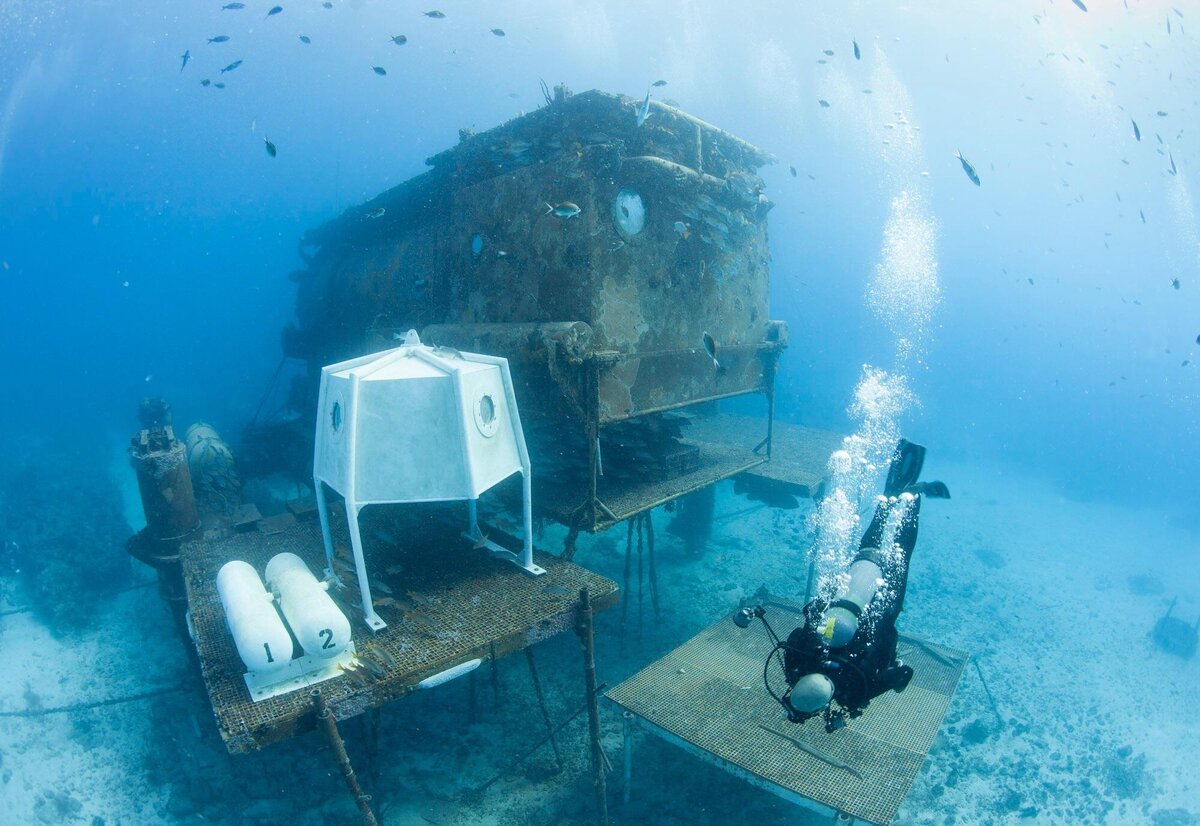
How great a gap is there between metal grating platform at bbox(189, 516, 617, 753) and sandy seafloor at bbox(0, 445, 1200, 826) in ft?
7.83

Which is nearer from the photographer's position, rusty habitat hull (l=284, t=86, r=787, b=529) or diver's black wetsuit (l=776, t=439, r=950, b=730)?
diver's black wetsuit (l=776, t=439, r=950, b=730)

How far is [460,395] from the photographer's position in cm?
486

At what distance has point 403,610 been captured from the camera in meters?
5.48

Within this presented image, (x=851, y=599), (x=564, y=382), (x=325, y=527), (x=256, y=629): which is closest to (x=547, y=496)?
(x=564, y=382)

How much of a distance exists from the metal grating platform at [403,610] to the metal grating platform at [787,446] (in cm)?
684

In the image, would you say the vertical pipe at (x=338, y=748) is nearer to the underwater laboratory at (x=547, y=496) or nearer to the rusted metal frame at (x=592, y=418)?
the underwater laboratory at (x=547, y=496)

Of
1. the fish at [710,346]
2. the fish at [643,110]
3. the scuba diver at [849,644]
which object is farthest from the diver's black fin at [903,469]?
the fish at [643,110]

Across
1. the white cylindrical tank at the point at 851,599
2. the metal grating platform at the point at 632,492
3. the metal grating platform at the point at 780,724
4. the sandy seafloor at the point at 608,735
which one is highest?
the white cylindrical tank at the point at 851,599

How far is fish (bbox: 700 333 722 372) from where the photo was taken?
7.49 meters

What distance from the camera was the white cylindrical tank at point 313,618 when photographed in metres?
4.28

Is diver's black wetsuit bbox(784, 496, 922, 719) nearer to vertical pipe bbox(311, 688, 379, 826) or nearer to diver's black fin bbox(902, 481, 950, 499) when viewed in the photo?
diver's black fin bbox(902, 481, 950, 499)

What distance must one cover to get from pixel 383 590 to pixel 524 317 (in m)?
4.11

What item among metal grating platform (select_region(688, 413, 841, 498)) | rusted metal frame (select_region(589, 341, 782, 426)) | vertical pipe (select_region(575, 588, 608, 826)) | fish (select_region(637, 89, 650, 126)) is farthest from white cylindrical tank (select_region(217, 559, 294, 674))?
metal grating platform (select_region(688, 413, 841, 498))

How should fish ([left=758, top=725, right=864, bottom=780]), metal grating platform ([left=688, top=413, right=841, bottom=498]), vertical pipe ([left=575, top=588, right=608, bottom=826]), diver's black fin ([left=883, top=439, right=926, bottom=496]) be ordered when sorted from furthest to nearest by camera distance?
metal grating platform ([left=688, top=413, right=841, bottom=498]) → diver's black fin ([left=883, top=439, right=926, bottom=496]) → fish ([left=758, top=725, right=864, bottom=780]) → vertical pipe ([left=575, top=588, right=608, bottom=826])
